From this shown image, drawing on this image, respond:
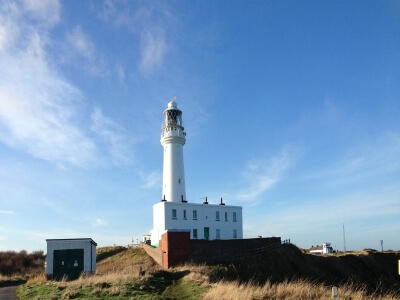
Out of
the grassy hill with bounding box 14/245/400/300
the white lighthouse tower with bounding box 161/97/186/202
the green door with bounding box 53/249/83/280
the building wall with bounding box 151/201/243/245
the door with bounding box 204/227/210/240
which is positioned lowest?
the grassy hill with bounding box 14/245/400/300

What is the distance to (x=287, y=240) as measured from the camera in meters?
44.2

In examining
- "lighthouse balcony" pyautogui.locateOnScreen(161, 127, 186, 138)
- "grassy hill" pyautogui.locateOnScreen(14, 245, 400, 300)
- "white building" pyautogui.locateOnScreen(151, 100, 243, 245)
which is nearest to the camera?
"grassy hill" pyautogui.locateOnScreen(14, 245, 400, 300)

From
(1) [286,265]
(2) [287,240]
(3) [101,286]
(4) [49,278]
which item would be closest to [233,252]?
(1) [286,265]

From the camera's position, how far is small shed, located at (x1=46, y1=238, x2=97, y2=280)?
25.7m

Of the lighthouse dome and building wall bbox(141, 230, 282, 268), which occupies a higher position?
the lighthouse dome

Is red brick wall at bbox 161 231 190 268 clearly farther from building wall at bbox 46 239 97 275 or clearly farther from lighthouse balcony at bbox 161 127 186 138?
lighthouse balcony at bbox 161 127 186 138

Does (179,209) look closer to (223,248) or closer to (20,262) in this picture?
(223,248)

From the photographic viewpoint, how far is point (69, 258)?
86.0ft

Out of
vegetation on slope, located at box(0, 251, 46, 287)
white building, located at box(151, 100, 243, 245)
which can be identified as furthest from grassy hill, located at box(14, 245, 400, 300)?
vegetation on slope, located at box(0, 251, 46, 287)

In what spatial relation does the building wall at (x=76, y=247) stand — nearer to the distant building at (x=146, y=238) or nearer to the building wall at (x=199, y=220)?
the building wall at (x=199, y=220)

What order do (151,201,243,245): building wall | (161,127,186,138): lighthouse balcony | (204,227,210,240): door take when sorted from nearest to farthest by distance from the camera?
1. (151,201,243,245): building wall
2. (204,227,210,240): door
3. (161,127,186,138): lighthouse balcony

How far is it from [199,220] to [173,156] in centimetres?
725

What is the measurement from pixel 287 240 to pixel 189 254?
1704 cm

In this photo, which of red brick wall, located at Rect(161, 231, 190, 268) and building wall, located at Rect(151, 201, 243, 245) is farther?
building wall, located at Rect(151, 201, 243, 245)
